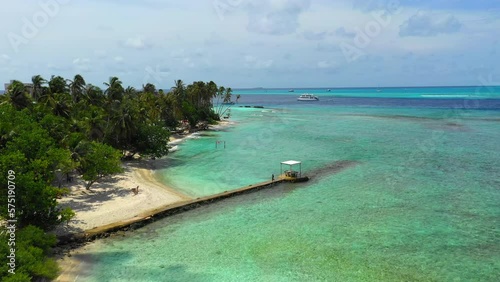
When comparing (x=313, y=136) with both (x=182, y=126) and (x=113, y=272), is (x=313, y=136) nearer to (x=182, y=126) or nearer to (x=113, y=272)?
(x=182, y=126)

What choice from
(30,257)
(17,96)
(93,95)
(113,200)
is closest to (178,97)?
(93,95)

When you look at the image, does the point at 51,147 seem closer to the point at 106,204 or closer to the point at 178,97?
the point at 106,204

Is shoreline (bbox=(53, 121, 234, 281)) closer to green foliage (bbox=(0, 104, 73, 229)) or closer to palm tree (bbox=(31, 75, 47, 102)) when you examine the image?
green foliage (bbox=(0, 104, 73, 229))

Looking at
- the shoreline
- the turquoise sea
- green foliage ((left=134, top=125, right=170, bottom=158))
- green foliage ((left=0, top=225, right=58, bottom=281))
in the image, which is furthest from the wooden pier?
green foliage ((left=134, top=125, right=170, bottom=158))

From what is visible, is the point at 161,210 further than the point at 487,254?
Yes

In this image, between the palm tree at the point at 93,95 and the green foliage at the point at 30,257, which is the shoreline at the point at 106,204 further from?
the palm tree at the point at 93,95

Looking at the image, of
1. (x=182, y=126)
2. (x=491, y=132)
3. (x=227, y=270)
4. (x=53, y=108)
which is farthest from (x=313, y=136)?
(x=227, y=270)

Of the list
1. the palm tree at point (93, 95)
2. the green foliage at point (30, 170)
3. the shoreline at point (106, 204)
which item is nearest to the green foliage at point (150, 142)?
the shoreline at point (106, 204)
